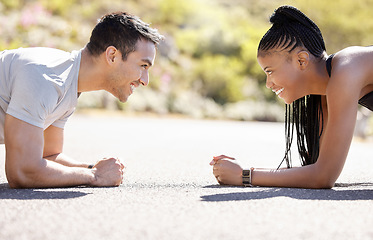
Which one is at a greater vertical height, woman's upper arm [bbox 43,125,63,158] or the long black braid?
the long black braid

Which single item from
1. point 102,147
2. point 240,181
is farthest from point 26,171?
point 102,147

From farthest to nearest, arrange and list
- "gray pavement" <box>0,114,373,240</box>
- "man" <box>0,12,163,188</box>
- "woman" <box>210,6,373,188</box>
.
→ "woman" <box>210,6,373,188</box> → "man" <box>0,12,163,188</box> → "gray pavement" <box>0,114,373,240</box>

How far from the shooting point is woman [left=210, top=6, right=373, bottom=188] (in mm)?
2707

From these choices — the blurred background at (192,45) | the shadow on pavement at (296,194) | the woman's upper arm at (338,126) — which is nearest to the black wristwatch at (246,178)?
the shadow on pavement at (296,194)

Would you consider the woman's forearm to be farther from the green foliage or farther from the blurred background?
the green foliage

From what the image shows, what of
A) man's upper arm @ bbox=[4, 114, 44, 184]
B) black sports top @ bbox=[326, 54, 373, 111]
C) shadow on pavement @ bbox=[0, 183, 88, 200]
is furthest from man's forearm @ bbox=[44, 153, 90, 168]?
black sports top @ bbox=[326, 54, 373, 111]

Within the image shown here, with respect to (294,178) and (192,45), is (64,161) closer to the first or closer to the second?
(294,178)

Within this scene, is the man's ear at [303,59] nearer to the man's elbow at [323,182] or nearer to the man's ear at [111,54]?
the man's elbow at [323,182]

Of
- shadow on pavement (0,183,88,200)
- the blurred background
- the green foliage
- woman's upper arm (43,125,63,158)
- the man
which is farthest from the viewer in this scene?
the green foliage

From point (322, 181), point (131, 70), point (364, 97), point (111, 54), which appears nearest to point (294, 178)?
point (322, 181)

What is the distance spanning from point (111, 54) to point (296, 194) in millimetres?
1336

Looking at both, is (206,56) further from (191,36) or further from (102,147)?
(102,147)

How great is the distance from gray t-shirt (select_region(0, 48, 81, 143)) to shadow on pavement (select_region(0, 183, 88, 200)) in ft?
1.12

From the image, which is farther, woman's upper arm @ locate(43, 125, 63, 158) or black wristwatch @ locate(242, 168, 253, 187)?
woman's upper arm @ locate(43, 125, 63, 158)
